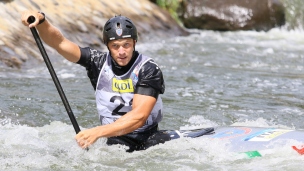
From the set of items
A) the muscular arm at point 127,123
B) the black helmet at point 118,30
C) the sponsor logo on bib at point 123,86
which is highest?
the black helmet at point 118,30

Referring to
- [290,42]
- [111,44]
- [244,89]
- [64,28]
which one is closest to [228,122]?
[244,89]

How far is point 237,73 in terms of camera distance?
10680 mm

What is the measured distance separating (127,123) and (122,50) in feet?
2.01

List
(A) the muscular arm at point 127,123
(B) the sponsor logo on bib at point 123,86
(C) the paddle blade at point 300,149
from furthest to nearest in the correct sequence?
1. (B) the sponsor logo on bib at point 123,86
2. (C) the paddle blade at point 300,149
3. (A) the muscular arm at point 127,123

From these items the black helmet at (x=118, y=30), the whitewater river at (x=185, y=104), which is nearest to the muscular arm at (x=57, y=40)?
the black helmet at (x=118, y=30)

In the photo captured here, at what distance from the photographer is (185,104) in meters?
8.36

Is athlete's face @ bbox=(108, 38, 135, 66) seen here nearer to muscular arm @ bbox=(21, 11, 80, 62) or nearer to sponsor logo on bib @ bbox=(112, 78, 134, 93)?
sponsor logo on bib @ bbox=(112, 78, 134, 93)

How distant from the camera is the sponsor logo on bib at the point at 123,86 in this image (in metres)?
5.34

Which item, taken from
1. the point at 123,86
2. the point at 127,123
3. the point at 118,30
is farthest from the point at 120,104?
the point at 118,30

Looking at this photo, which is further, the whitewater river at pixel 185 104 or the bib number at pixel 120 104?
the bib number at pixel 120 104

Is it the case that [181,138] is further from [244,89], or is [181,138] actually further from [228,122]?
[244,89]

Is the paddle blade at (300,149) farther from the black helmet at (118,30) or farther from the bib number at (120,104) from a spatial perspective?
the black helmet at (118,30)

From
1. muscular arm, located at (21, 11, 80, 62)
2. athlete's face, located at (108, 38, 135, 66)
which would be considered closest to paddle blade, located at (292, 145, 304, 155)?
athlete's face, located at (108, 38, 135, 66)

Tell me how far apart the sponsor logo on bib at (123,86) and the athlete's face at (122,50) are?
15 cm
